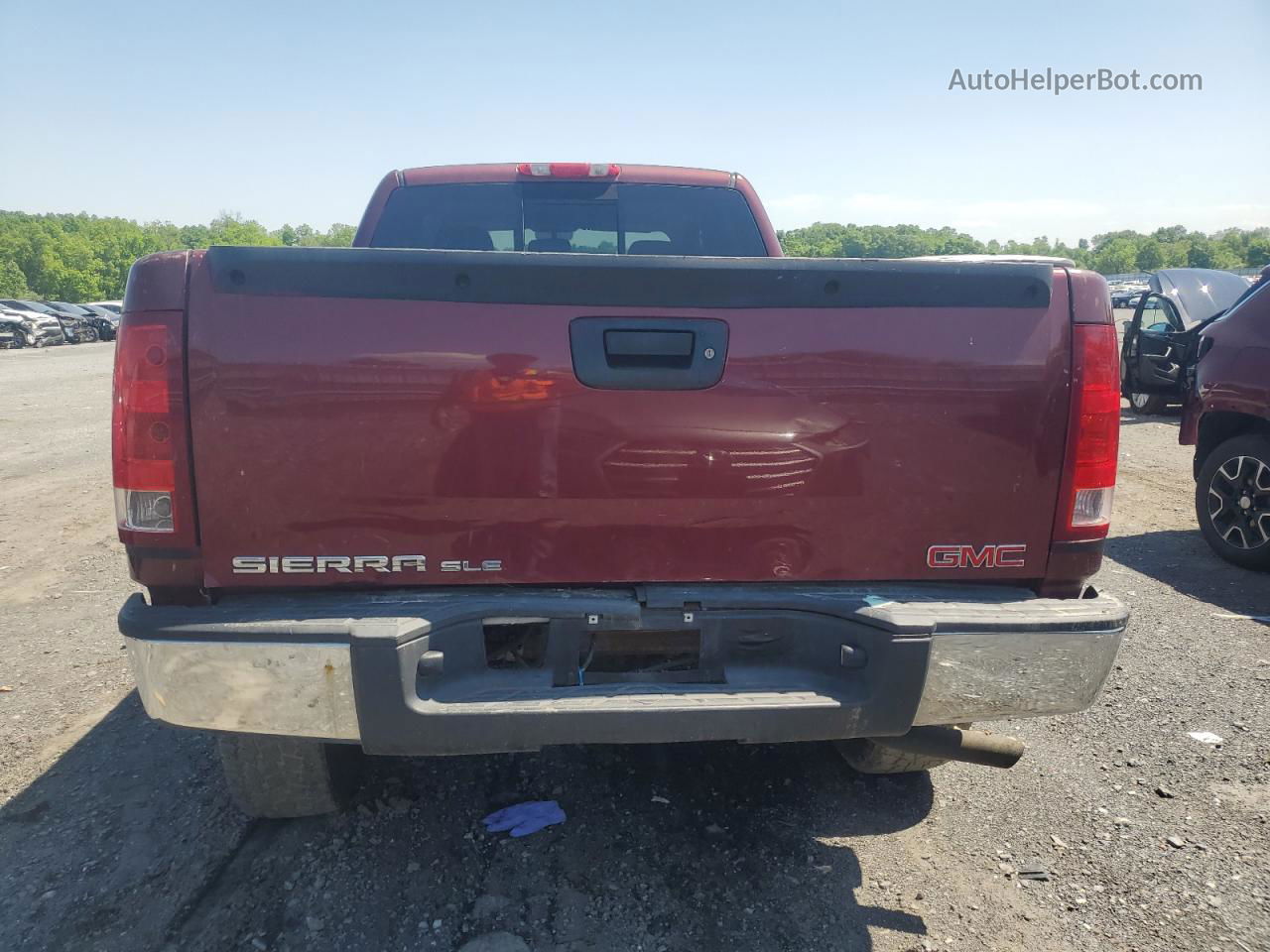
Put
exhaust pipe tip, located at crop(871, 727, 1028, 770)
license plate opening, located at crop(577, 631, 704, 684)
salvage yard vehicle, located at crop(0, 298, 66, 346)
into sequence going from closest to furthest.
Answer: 1. license plate opening, located at crop(577, 631, 704, 684)
2. exhaust pipe tip, located at crop(871, 727, 1028, 770)
3. salvage yard vehicle, located at crop(0, 298, 66, 346)

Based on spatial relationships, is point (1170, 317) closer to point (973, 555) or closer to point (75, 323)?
point (973, 555)

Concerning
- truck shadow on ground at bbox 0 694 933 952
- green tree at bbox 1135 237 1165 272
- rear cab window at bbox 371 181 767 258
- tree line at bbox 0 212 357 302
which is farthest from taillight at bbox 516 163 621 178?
green tree at bbox 1135 237 1165 272

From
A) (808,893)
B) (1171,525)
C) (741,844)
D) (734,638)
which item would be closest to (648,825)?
(741,844)

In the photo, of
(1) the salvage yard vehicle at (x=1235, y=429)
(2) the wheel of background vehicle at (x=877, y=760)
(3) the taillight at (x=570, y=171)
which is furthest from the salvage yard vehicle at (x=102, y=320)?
(2) the wheel of background vehicle at (x=877, y=760)

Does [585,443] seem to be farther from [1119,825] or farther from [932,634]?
[1119,825]

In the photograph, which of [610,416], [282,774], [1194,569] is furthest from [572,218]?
[1194,569]

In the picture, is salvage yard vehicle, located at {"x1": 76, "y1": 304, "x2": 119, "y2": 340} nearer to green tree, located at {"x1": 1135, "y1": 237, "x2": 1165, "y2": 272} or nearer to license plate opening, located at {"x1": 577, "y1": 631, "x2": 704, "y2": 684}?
license plate opening, located at {"x1": 577, "y1": 631, "x2": 704, "y2": 684}

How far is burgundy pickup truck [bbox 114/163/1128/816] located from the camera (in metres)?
2.06

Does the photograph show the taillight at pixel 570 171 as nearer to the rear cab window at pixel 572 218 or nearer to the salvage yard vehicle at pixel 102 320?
the rear cab window at pixel 572 218

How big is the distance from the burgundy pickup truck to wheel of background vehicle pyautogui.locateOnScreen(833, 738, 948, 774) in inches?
31.4

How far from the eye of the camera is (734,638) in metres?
2.29

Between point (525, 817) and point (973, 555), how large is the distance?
171 cm

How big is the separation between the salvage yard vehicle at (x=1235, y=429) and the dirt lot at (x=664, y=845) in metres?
2.05

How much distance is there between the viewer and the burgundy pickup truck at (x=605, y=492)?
2062 mm
